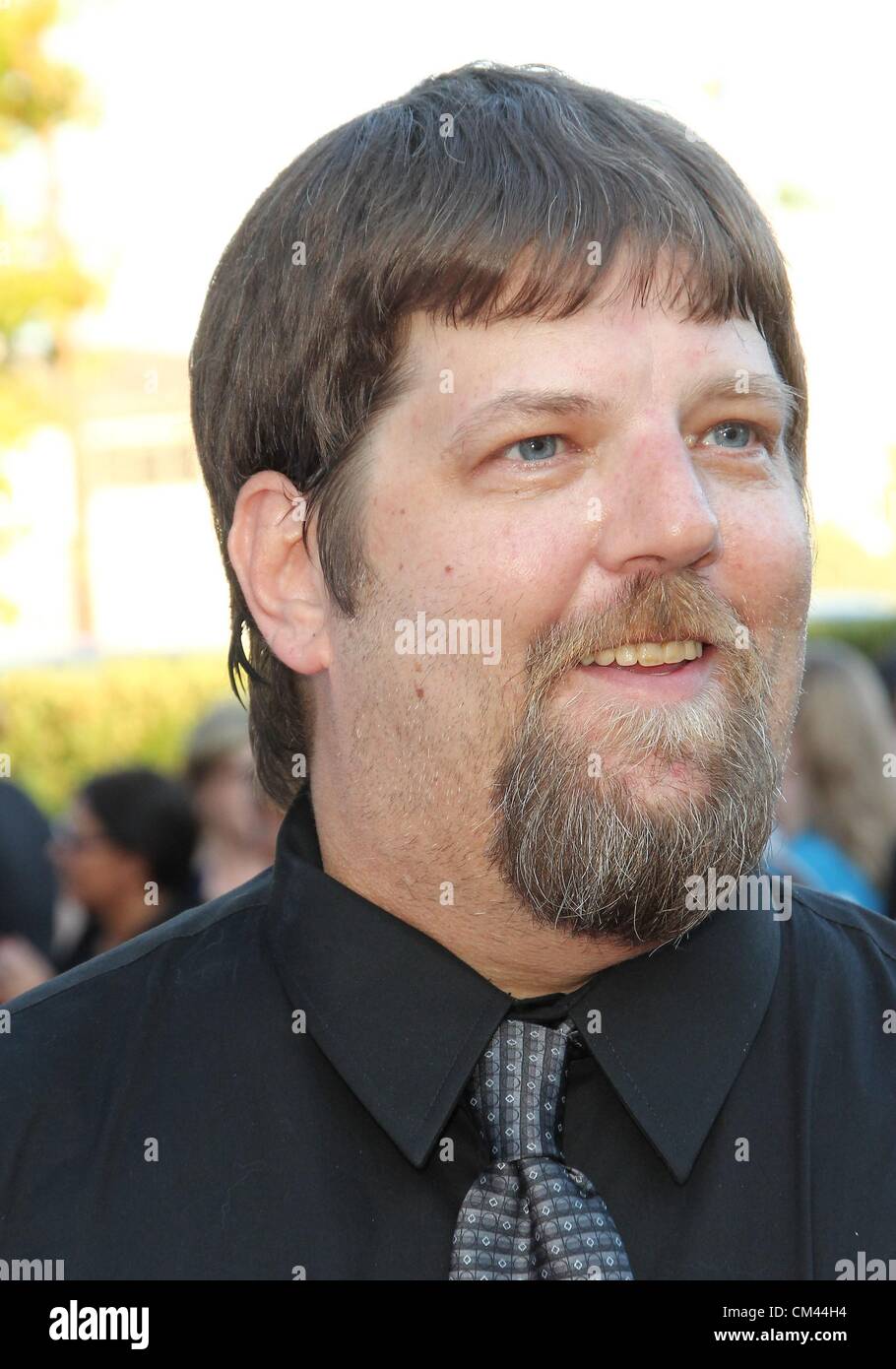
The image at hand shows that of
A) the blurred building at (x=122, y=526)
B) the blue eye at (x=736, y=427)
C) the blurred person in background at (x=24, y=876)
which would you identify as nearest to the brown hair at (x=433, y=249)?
the blue eye at (x=736, y=427)

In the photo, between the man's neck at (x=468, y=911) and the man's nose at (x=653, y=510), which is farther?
the man's neck at (x=468, y=911)

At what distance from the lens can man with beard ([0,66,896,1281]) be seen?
6.61ft

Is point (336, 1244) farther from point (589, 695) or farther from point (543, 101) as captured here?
point (543, 101)

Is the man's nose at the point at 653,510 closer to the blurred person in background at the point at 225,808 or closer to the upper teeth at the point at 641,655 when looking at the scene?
the upper teeth at the point at 641,655

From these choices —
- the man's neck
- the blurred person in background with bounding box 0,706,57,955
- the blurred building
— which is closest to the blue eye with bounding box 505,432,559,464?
the man's neck

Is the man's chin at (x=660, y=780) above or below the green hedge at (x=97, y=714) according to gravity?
below

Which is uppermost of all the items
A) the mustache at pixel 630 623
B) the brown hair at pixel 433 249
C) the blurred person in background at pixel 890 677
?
the blurred person in background at pixel 890 677

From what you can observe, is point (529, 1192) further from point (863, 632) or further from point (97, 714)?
point (863, 632)

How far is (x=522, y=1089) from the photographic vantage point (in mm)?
2035

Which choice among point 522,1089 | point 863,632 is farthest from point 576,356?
point 863,632

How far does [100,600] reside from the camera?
73.8ft

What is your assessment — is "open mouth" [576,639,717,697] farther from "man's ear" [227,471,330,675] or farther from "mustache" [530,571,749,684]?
"man's ear" [227,471,330,675]

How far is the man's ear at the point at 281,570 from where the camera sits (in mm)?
2355

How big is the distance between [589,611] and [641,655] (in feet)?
0.31
